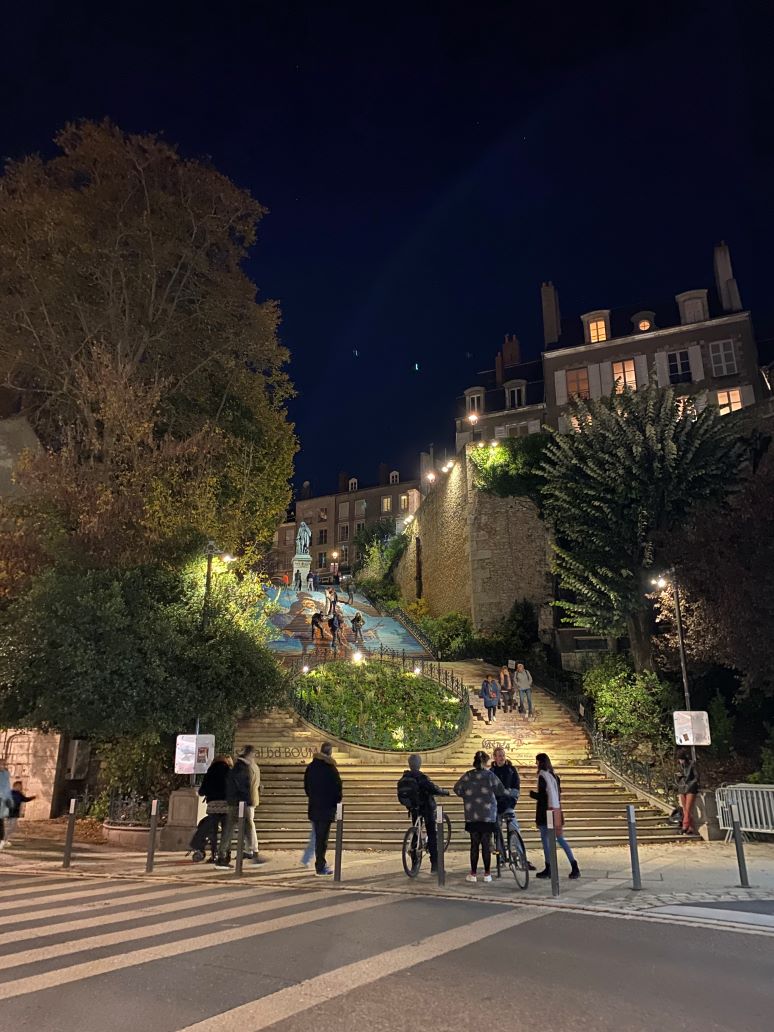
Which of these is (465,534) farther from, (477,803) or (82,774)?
(477,803)

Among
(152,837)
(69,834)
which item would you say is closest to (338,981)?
(152,837)

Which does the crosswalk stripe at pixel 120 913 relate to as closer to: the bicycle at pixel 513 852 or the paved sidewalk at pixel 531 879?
the paved sidewalk at pixel 531 879

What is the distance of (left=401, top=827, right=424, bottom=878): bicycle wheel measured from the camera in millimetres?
8805

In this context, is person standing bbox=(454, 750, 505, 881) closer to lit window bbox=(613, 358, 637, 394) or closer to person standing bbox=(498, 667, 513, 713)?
person standing bbox=(498, 667, 513, 713)

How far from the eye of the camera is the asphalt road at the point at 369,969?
3721 mm

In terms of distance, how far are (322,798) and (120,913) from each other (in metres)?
3.28

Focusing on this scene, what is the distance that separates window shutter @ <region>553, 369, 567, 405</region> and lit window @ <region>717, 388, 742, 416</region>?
736cm

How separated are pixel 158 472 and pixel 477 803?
11591mm

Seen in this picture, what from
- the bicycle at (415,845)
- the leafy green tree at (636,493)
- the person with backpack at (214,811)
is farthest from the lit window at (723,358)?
the person with backpack at (214,811)

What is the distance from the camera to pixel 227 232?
1939cm

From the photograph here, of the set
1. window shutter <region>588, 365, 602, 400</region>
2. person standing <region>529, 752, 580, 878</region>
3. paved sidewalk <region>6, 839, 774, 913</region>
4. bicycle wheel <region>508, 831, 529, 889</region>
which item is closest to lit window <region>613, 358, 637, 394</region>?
window shutter <region>588, 365, 602, 400</region>

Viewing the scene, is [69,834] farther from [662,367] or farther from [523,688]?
[662,367]

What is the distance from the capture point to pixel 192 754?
1131 centimetres

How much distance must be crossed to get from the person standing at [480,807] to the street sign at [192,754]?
476 cm
